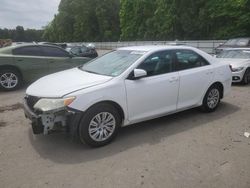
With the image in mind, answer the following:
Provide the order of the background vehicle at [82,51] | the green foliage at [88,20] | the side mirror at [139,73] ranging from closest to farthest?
the side mirror at [139,73]
the background vehicle at [82,51]
the green foliage at [88,20]

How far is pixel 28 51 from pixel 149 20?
132 ft

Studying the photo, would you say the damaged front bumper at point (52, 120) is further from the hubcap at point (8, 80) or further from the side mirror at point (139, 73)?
the hubcap at point (8, 80)

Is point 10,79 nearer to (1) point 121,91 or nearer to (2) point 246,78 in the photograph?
(1) point 121,91

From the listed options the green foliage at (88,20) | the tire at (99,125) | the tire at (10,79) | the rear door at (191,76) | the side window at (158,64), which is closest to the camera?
the tire at (99,125)

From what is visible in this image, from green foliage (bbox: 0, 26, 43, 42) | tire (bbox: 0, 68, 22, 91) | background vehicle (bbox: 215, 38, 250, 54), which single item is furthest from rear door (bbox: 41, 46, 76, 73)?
green foliage (bbox: 0, 26, 43, 42)

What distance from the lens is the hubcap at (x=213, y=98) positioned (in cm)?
600

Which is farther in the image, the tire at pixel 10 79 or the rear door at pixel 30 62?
the rear door at pixel 30 62

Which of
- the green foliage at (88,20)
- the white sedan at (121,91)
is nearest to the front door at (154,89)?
the white sedan at (121,91)

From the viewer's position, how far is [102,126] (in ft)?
14.3

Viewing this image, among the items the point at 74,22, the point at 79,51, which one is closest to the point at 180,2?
the point at 79,51

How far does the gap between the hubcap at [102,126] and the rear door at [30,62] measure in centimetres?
560

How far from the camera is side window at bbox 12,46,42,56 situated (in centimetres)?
906

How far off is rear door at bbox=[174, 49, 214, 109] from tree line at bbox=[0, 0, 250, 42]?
2312cm

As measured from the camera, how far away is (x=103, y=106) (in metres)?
4.30
